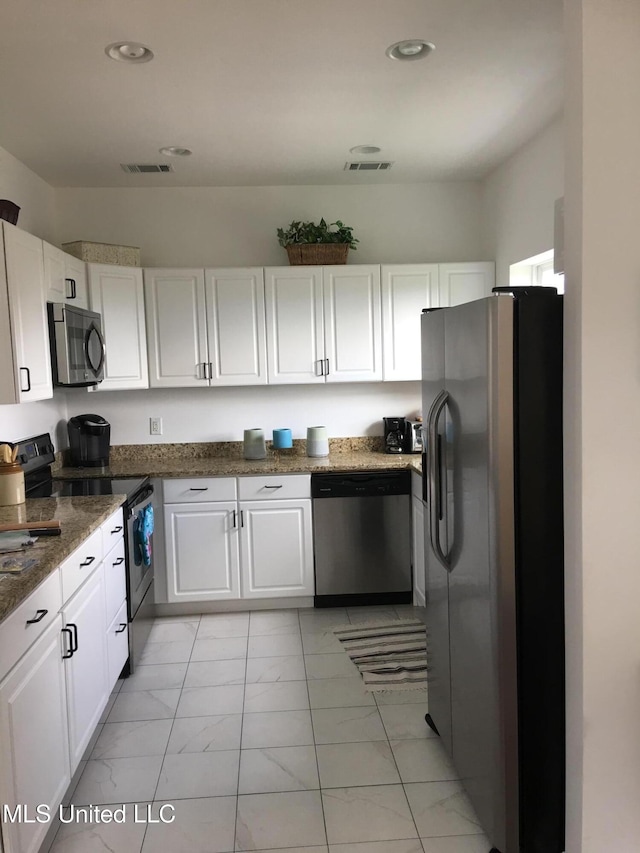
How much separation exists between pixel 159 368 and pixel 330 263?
1.29 m

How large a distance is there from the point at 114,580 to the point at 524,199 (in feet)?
9.97

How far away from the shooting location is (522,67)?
2.70 m

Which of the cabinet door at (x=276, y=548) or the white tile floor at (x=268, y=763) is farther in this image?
the cabinet door at (x=276, y=548)

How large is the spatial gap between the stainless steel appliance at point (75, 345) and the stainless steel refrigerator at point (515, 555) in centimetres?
210

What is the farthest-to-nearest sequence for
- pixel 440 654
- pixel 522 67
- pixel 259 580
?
pixel 259 580
pixel 522 67
pixel 440 654

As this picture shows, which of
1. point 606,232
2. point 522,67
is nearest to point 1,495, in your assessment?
point 606,232

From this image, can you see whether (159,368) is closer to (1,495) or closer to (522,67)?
(1,495)

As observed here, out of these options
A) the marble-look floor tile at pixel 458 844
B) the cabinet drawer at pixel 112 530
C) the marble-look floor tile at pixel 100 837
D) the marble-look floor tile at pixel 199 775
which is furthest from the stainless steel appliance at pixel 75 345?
the marble-look floor tile at pixel 458 844

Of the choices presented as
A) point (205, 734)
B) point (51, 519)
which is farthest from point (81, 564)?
point (205, 734)

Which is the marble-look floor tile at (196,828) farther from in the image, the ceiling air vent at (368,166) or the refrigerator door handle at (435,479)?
the ceiling air vent at (368,166)

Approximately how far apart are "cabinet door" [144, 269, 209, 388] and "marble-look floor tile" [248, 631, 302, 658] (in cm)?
165

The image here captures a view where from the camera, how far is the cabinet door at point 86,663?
2.30m

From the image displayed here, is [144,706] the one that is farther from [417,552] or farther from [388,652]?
[417,552]

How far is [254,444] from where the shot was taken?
432 cm
